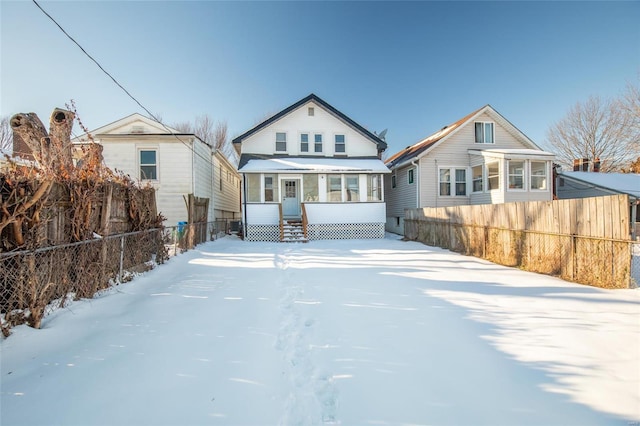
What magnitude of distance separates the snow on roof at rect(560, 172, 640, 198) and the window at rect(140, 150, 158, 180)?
26744mm

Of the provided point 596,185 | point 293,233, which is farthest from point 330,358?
point 596,185

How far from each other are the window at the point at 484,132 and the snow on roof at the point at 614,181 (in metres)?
7.86

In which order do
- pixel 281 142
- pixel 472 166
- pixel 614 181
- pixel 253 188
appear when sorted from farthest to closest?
pixel 614 181
pixel 472 166
pixel 281 142
pixel 253 188

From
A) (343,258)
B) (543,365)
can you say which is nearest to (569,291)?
(543,365)

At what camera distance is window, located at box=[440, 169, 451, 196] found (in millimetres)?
16750

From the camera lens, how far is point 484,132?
55.8 ft

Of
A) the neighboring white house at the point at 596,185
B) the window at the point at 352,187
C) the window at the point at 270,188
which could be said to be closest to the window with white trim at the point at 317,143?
the window at the point at 352,187

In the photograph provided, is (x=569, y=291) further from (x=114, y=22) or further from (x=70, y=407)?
(x=114, y=22)

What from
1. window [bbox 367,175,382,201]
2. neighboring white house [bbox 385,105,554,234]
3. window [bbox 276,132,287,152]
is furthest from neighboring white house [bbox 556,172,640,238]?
window [bbox 276,132,287,152]

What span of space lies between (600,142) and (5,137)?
55.3m

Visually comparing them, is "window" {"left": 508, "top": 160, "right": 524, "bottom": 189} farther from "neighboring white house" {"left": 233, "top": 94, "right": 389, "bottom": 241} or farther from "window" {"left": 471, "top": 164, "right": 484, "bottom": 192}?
"neighboring white house" {"left": 233, "top": 94, "right": 389, "bottom": 241}

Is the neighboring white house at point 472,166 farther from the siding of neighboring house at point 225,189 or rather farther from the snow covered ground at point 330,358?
the siding of neighboring house at point 225,189

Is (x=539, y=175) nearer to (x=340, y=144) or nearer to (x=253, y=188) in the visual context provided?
(x=340, y=144)

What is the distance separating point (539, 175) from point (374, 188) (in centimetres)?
951
